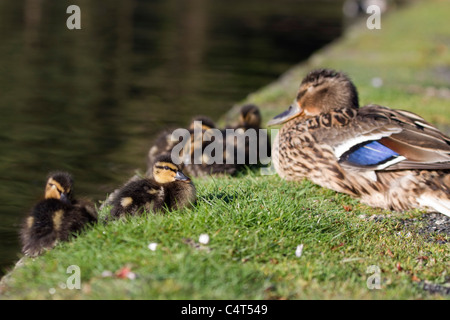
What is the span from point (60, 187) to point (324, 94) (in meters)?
3.00

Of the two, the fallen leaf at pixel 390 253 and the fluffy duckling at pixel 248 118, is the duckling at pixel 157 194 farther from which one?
the fluffy duckling at pixel 248 118

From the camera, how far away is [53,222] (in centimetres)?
449

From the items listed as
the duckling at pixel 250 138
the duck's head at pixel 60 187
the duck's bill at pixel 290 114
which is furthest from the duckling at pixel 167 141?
the duck's head at pixel 60 187

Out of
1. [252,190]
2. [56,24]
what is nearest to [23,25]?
[56,24]

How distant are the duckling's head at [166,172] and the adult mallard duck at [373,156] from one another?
142 cm

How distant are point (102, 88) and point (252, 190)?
25.4 ft

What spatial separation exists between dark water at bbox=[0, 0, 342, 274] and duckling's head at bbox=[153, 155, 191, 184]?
130 cm

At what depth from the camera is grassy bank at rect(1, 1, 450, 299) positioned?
12.7ft

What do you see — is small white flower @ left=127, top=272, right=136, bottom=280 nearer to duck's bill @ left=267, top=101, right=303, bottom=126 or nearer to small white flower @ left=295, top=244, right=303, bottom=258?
small white flower @ left=295, top=244, right=303, bottom=258

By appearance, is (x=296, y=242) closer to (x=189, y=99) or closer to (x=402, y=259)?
(x=402, y=259)

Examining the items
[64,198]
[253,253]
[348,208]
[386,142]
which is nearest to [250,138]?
[348,208]

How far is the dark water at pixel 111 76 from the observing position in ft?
26.4

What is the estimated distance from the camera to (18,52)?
15.7 m

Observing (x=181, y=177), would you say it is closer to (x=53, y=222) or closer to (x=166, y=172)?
(x=166, y=172)
